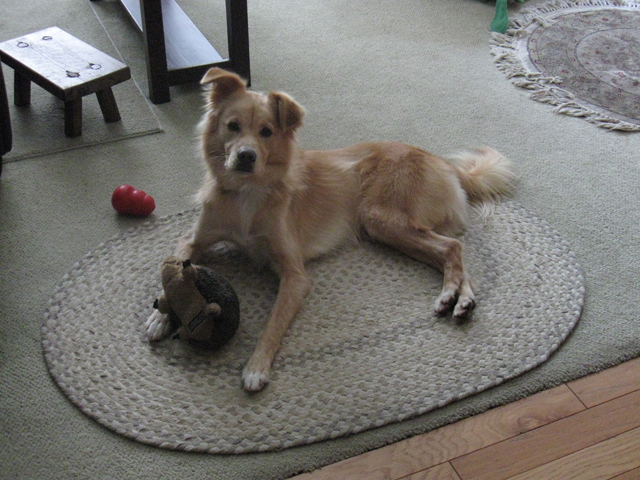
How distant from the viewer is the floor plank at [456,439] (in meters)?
1.59

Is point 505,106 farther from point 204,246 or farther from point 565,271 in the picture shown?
point 204,246

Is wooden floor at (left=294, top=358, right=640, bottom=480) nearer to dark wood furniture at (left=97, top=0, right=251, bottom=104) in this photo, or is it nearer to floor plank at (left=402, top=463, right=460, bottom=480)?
floor plank at (left=402, top=463, right=460, bottom=480)

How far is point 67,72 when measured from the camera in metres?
2.85

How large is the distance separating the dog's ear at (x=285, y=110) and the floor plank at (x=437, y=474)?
1.12 m

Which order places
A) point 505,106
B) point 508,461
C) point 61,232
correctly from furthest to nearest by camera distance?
1. point 505,106
2. point 61,232
3. point 508,461

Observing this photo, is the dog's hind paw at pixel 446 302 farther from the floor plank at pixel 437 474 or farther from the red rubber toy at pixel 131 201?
the red rubber toy at pixel 131 201

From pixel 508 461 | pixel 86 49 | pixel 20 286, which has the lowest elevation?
pixel 508 461

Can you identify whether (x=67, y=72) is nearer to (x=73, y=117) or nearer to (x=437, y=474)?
(x=73, y=117)

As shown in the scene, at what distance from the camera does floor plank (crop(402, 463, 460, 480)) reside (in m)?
1.58

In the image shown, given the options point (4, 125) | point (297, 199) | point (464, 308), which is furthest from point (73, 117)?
point (464, 308)

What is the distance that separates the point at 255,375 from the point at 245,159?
2.18ft

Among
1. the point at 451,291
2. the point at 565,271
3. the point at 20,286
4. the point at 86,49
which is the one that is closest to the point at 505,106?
the point at 565,271

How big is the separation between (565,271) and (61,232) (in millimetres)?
1825

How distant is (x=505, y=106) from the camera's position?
3303mm
